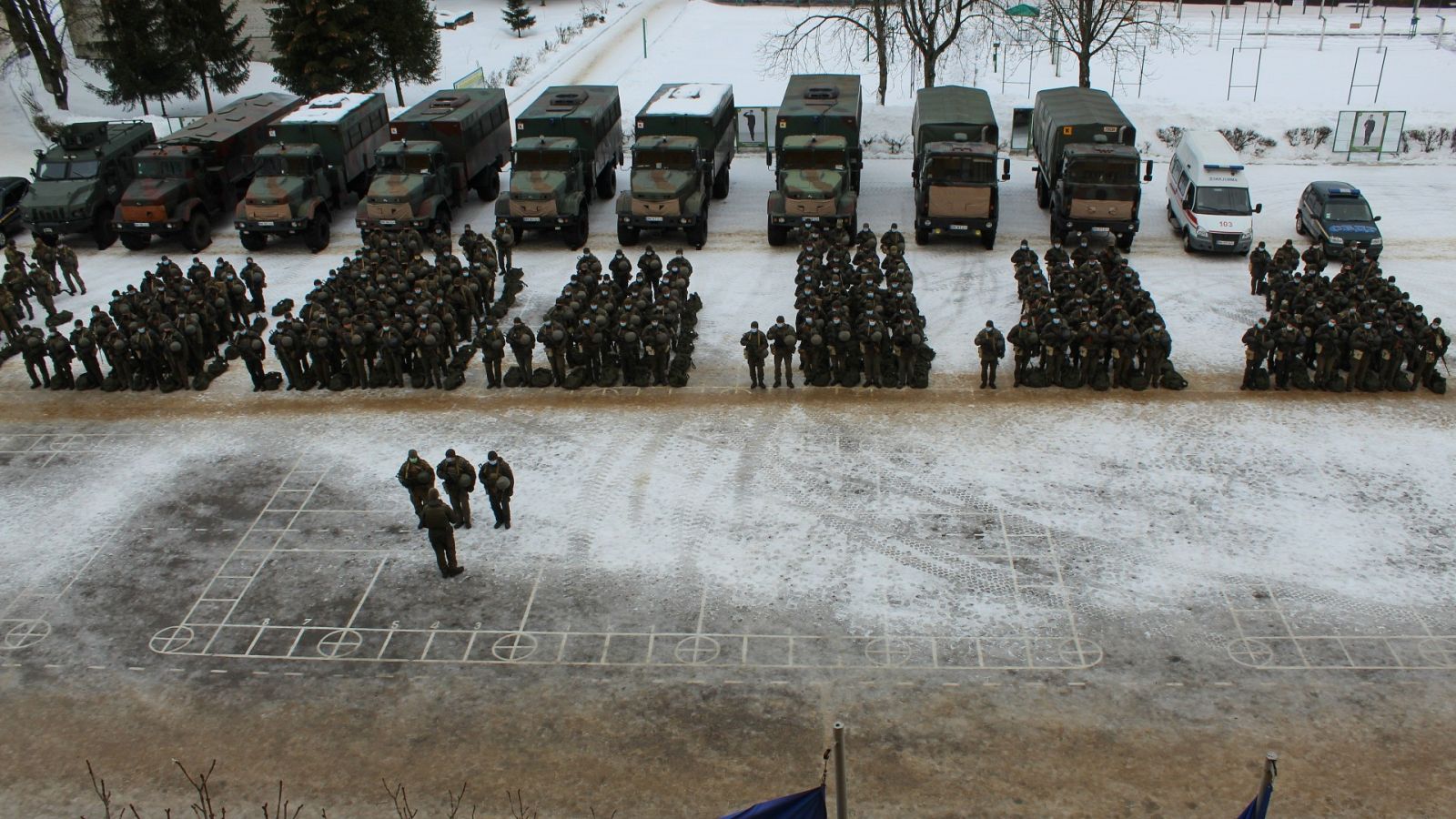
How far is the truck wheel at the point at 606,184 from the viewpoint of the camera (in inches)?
1147

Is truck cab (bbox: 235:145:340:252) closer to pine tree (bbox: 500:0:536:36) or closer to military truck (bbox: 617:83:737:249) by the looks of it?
military truck (bbox: 617:83:737:249)

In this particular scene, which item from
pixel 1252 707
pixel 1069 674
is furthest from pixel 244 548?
pixel 1252 707

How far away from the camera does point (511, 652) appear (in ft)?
41.5

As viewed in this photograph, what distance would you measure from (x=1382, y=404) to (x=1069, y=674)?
887 cm

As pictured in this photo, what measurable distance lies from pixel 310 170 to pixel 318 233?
5.67 feet

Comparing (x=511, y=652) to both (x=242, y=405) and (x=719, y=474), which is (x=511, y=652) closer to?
(x=719, y=474)

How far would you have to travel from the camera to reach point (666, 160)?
85.0 ft

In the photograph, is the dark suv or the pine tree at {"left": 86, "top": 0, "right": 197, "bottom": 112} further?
the pine tree at {"left": 86, "top": 0, "right": 197, "bottom": 112}

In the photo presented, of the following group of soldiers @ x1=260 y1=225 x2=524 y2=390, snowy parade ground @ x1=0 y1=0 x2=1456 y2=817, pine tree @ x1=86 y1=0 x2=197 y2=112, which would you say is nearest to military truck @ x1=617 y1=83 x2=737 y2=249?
group of soldiers @ x1=260 y1=225 x2=524 y2=390

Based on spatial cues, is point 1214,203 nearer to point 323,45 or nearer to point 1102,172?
point 1102,172

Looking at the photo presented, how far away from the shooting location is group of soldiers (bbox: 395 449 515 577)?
13.7m

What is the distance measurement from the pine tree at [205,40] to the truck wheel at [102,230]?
479 inches

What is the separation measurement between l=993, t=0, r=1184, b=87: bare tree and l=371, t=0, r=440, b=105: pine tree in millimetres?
18777

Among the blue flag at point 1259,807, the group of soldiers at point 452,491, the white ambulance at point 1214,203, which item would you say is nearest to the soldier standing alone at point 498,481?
the group of soldiers at point 452,491
